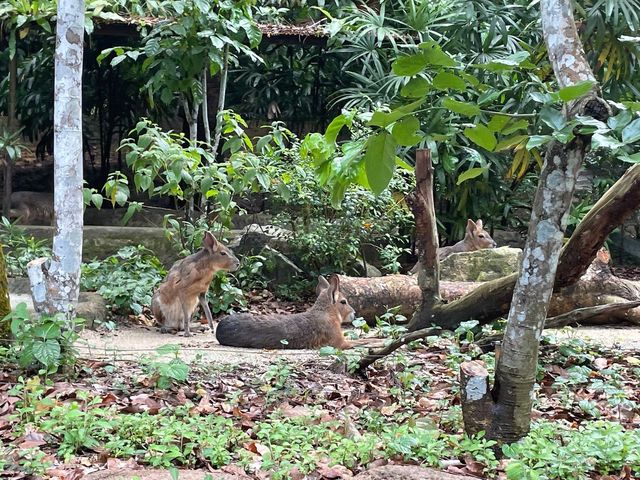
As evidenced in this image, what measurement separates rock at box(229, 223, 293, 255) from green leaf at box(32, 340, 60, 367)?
19.7ft

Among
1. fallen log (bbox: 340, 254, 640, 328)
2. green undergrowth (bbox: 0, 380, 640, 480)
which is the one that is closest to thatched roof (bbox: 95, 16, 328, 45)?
fallen log (bbox: 340, 254, 640, 328)

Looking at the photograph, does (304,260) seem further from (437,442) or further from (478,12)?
(437,442)

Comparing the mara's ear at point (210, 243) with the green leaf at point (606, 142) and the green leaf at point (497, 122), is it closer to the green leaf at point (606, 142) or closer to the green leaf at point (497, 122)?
the green leaf at point (497, 122)

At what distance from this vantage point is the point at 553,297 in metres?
8.20

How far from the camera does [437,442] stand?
13.3 ft

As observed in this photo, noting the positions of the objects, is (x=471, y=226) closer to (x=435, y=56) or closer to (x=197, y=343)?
(x=197, y=343)

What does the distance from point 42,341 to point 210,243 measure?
3867mm

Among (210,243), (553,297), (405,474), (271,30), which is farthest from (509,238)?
(405,474)

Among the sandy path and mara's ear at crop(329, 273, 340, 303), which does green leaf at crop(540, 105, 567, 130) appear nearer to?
the sandy path

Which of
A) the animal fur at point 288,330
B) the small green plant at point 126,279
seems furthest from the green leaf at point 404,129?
the small green plant at point 126,279

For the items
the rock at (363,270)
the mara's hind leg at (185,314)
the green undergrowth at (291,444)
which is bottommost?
the mara's hind leg at (185,314)

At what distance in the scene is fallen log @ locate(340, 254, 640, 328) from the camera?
8.58 metres

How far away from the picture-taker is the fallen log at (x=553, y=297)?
8.58 meters

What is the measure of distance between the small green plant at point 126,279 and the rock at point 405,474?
5.93 metres
